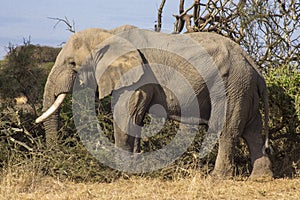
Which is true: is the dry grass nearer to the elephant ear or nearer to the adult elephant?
the adult elephant

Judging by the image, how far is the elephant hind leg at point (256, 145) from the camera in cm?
624

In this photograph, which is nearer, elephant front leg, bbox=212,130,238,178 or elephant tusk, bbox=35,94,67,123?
elephant front leg, bbox=212,130,238,178

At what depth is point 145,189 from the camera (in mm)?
5250

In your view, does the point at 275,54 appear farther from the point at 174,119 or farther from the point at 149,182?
the point at 149,182

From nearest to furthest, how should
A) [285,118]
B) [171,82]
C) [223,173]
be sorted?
1. [223,173]
2. [171,82]
3. [285,118]

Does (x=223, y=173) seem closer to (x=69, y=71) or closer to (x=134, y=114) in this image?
(x=134, y=114)

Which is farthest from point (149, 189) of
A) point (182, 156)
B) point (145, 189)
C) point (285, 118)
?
point (285, 118)

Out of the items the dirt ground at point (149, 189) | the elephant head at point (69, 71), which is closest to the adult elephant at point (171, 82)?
the elephant head at point (69, 71)

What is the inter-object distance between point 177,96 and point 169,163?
0.75m

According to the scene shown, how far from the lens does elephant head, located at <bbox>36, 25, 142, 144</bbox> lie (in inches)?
248

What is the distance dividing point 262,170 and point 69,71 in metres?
2.45

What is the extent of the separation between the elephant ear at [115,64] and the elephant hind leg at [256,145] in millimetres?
1406

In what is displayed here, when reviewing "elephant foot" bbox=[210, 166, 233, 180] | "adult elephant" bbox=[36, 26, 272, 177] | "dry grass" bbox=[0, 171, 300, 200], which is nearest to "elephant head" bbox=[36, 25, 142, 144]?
"adult elephant" bbox=[36, 26, 272, 177]

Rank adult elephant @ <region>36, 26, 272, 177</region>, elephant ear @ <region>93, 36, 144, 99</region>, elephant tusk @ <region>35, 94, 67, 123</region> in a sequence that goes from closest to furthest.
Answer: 1. adult elephant @ <region>36, 26, 272, 177</region>
2. elephant ear @ <region>93, 36, 144, 99</region>
3. elephant tusk @ <region>35, 94, 67, 123</region>
